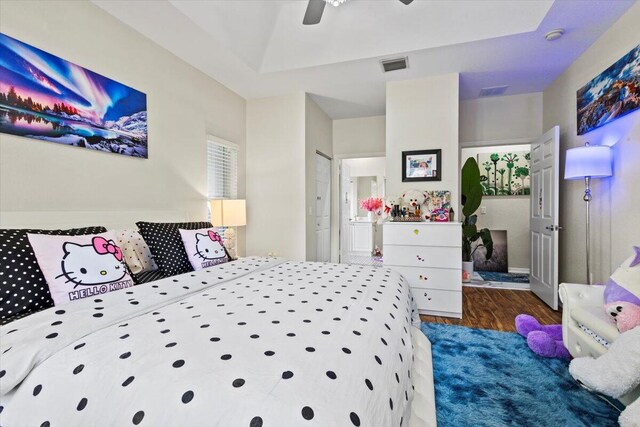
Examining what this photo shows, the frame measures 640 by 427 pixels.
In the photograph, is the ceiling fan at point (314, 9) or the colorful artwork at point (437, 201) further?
the colorful artwork at point (437, 201)

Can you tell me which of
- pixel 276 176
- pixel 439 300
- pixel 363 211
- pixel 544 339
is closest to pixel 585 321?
pixel 544 339

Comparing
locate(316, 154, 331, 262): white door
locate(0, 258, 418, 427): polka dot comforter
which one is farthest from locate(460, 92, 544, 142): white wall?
locate(0, 258, 418, 427): polka dot comforter

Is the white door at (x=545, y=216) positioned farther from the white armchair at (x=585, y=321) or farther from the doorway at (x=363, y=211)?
the doorway at (x=363, y=211)

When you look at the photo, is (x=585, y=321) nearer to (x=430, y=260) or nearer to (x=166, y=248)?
(x=430, y=260)

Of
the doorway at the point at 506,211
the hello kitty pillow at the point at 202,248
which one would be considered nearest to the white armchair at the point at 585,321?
the hello kitty pillow at the point at 202,248

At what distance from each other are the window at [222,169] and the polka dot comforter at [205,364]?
234 cm

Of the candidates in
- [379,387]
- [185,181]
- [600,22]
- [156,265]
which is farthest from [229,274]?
[600,22]

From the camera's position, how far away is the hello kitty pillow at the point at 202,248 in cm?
224

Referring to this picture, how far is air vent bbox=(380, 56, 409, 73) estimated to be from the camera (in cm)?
308

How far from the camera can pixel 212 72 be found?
334 cm

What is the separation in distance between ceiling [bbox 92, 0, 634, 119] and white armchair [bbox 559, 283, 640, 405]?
213 cm

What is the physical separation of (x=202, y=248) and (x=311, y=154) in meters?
2.33

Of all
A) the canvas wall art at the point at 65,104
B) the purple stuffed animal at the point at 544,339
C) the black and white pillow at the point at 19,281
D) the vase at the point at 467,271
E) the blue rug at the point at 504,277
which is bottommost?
the blue rug at the point at 504,277

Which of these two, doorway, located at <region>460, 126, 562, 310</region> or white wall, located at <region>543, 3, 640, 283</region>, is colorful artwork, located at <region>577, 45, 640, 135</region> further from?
doorway, located at <region>460, 126, 562, 310</region>
